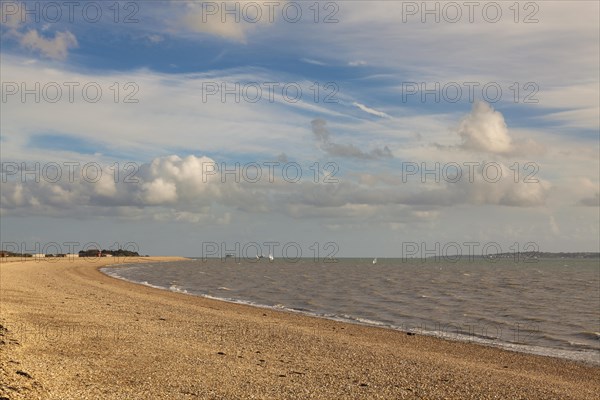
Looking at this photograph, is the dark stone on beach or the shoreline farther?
the shoreline

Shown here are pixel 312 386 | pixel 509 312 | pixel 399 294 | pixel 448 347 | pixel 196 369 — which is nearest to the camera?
pixel 312 386

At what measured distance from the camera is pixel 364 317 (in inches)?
1320

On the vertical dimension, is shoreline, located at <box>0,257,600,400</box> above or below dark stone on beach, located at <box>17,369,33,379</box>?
below

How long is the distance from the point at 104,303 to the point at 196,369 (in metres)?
18.7

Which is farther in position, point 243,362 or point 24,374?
point 243,362

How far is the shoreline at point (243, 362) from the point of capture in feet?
41.7

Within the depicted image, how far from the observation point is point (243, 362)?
1616cm

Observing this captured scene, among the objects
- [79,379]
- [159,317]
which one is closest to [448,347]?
[159,317]

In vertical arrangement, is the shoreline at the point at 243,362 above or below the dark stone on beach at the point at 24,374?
below

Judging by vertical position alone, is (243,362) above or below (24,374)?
below

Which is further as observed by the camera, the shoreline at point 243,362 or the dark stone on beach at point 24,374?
the shoreline at point 243,362

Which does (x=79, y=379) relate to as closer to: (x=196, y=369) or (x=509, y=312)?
(x=196, y=369)

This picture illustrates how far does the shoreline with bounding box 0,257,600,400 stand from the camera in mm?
12695

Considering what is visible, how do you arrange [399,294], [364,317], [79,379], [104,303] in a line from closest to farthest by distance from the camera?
1. [79,379]
2. [104,303]
3. [364,317]
4. [399,294]
